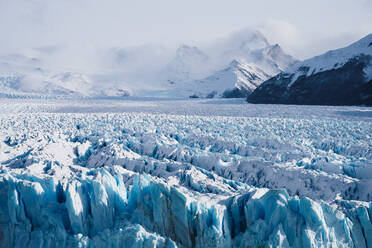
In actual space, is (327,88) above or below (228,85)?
below

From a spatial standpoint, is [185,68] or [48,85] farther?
[185,68]

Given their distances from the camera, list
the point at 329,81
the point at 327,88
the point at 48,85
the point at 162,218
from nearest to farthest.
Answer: the point at 162,218 < the point at 327,88 < the point at 329,81 < the point at 48,85

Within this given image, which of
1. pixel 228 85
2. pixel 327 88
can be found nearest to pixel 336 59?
pixel 327 88

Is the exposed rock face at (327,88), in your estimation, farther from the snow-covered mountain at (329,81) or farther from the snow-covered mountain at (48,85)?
the snow-covered mountain at (48,85)

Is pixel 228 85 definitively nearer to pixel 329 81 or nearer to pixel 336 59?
pixel 336 59

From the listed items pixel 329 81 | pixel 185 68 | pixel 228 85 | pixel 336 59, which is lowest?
pixel 329 81

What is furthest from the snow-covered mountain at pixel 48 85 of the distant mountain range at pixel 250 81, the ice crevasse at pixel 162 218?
the ice crevasse at pixel 162 218

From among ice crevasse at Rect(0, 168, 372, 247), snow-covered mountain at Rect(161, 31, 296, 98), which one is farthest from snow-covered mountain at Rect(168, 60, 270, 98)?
ice crevasse at Rect(0, 168, 372, 247)
